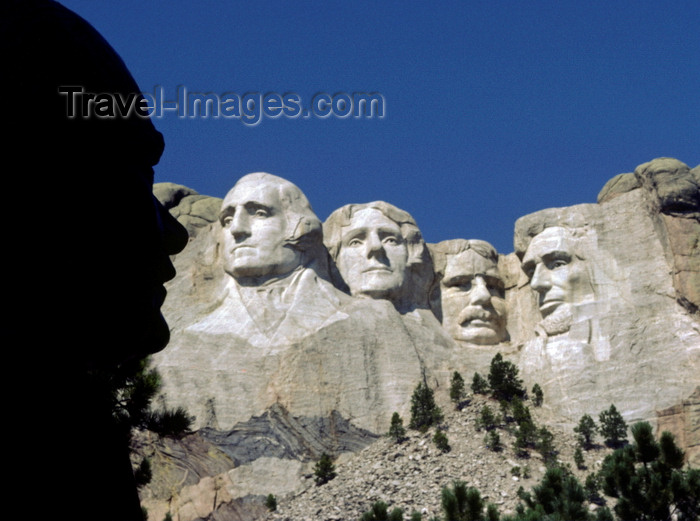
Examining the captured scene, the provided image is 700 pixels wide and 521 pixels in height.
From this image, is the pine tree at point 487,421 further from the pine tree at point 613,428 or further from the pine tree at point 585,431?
the pine tree at point 613,428

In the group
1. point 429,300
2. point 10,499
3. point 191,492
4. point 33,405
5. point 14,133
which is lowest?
point 10,499

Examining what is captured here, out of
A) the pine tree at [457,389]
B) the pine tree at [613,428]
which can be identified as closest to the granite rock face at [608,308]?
the pine tree at [613,428]

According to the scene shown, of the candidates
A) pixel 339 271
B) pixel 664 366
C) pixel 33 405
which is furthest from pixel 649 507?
pixel 339 271

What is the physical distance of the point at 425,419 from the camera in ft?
62.4

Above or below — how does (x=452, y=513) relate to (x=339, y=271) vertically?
below

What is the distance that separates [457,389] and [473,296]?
3.95 metres

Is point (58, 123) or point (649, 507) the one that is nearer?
point (58, 123)

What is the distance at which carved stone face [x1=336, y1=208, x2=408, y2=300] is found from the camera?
22.6m

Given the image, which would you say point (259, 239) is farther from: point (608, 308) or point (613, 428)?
point (613, 428)

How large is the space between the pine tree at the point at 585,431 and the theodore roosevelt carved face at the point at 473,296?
14.2ft

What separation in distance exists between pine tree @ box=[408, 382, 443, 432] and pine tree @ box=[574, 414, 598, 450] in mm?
2140

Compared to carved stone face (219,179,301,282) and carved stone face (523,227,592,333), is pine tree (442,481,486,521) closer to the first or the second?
carved stone face (219,179,301,282)

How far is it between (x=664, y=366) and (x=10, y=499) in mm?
19123

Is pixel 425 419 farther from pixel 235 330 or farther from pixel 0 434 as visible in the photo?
pixel 0 434
